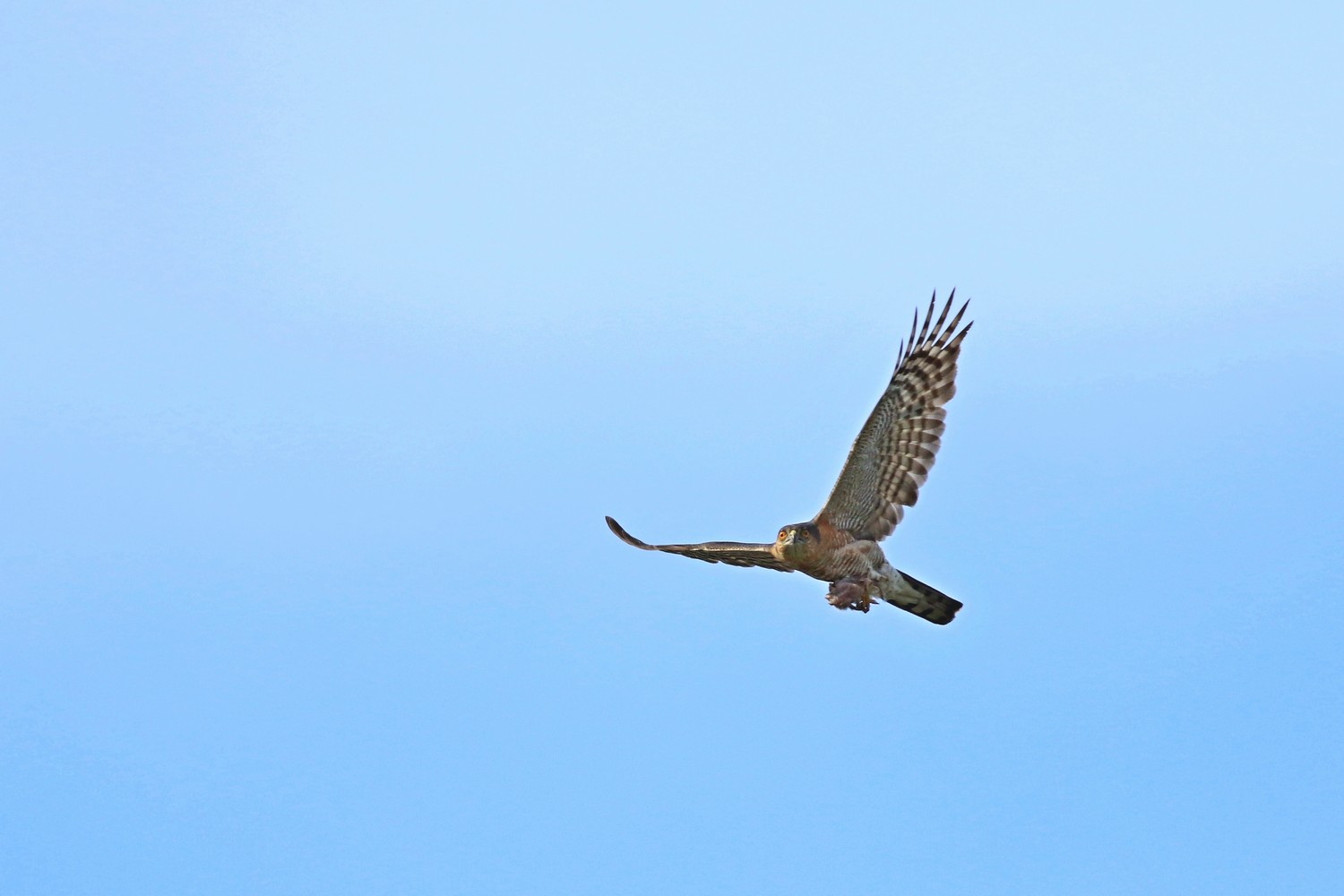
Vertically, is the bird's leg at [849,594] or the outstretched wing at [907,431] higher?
the outstretched wing at [907,431]

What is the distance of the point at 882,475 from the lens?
24.6 metres

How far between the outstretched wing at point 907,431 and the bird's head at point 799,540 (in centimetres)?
34

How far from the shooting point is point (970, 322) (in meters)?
24.7

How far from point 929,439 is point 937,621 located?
2025 millimetres

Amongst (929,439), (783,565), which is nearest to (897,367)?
(929,439)

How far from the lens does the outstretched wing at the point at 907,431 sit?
24422 millimetres

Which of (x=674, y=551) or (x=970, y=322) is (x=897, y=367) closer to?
(x=970, y=322)

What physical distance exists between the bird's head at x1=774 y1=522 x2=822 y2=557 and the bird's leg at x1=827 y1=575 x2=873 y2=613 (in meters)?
0.47

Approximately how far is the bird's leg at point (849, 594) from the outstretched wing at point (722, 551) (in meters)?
0.68

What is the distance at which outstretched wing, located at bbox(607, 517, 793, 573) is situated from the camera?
2478cm

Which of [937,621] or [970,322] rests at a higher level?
[970,322]

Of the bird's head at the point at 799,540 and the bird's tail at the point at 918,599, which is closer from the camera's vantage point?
the bird's head at the point at 799,540

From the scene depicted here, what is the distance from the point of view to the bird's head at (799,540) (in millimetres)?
24078

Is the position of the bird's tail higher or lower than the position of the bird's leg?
higher
